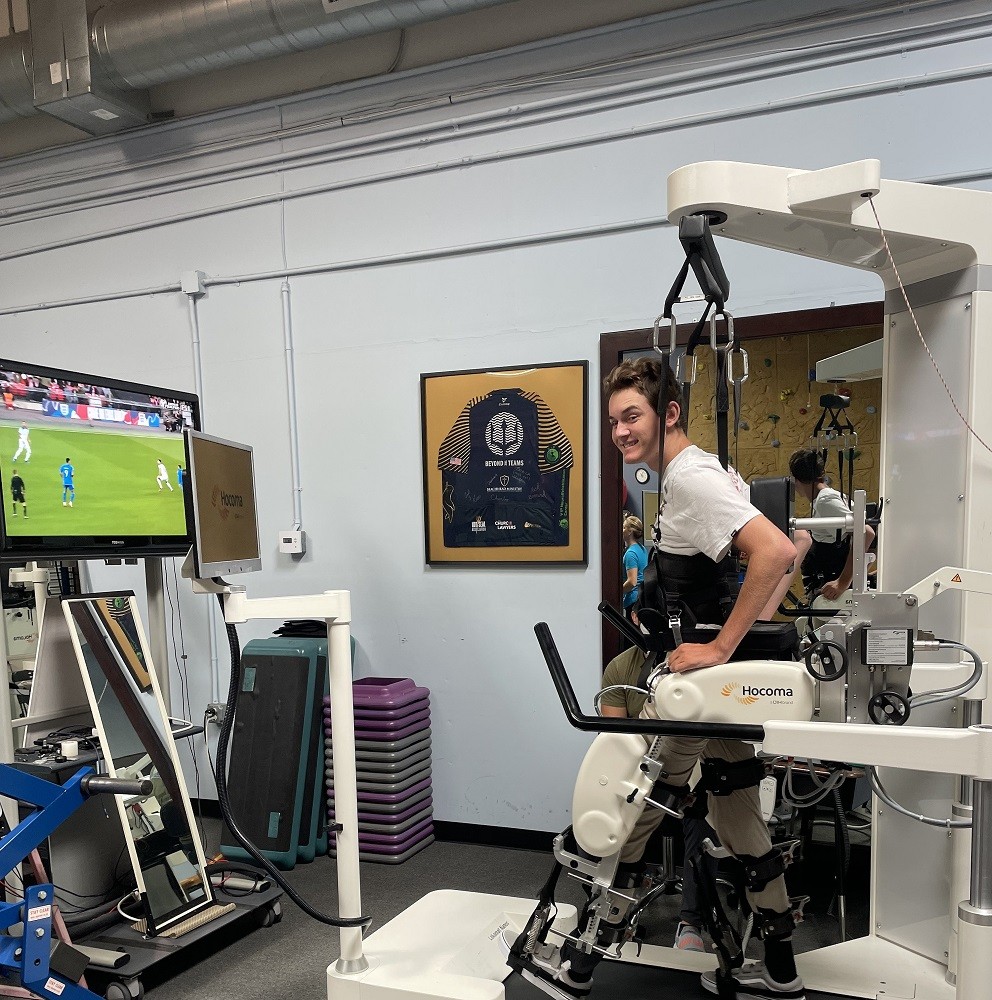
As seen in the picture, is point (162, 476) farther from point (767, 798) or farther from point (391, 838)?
point (767, 798)

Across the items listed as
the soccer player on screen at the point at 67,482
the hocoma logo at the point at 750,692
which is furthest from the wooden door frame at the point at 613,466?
the soccer player on screen at the point at 67,482

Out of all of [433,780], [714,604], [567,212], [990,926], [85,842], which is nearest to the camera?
[990,926]

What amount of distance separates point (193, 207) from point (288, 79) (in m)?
0.79

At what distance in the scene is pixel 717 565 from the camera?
2271 millimetres

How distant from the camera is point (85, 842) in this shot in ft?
9.41

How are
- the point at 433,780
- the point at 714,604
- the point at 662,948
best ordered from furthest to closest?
the point at 433,780
the point at 662,948
the point at 714,604

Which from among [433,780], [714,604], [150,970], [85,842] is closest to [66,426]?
[85,842]

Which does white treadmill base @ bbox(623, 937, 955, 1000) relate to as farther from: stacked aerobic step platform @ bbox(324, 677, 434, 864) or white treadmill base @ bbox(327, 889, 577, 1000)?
stacked aerobic step platform @ bbox(324, 677, 434, 864)

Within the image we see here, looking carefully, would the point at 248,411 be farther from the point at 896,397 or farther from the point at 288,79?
the point at 896,397

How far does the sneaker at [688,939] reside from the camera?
2.63 meters

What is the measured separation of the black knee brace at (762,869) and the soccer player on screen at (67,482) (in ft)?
7.24

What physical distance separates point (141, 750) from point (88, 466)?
0.98m

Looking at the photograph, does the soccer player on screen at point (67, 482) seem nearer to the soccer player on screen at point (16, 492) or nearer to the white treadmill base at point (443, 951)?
the soccer player on screen at point (16, 492)

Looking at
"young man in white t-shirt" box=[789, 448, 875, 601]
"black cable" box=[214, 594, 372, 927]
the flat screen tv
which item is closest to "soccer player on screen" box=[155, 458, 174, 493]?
the flat screen tv
